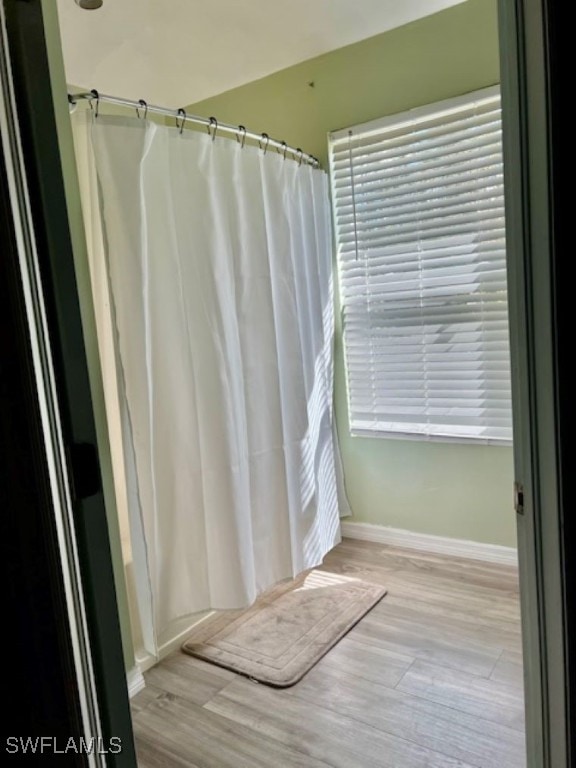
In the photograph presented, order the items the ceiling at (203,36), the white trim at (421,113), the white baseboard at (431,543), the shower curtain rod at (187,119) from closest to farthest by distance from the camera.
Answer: the shower curtain rod at (187,119) → the ceiling at (203,36) → the white trim at (421,113) → the white baseboard at (431,543)

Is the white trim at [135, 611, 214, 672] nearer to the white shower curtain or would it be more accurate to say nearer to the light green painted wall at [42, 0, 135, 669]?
the white shower curtain

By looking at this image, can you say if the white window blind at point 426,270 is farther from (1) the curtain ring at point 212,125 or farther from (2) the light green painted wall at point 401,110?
(1) the curtain ring at point 212,125

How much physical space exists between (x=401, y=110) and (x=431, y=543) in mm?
2120

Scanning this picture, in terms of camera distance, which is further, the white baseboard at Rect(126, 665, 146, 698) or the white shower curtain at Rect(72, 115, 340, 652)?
the white baseboard at Rect(126, 665, 146, 698)

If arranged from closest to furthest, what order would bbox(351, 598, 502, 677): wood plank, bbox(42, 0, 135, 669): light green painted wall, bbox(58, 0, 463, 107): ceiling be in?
bbox(42, 0, 135, 669): light green painted wall < bbox(351, 598, 502, 677): wood plank < bbox(58, 0, 463, 107): ceiling

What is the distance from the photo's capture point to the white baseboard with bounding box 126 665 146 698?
6.41 feet

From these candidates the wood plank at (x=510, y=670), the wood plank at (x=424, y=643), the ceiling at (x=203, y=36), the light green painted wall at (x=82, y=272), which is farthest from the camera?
the ceiling at (x=203, y=36)

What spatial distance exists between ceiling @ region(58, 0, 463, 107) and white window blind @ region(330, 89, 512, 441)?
1.40 ft

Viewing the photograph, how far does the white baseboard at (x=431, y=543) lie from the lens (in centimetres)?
271

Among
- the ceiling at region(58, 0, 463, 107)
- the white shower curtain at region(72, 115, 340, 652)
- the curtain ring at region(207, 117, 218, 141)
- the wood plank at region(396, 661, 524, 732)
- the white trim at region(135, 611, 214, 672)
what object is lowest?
the wood plank at region(396, 661, 524, 732)

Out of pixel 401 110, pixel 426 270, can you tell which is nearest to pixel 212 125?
pixel 401 110

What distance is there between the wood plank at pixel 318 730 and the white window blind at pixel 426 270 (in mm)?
1391

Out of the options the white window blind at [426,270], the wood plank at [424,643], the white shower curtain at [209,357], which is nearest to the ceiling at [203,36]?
the white window blind at [426,270]

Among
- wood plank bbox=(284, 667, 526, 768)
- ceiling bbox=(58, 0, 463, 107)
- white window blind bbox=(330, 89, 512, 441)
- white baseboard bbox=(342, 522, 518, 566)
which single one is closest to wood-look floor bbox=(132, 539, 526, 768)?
wood plank bbox=(284, 667, 526, 768)
